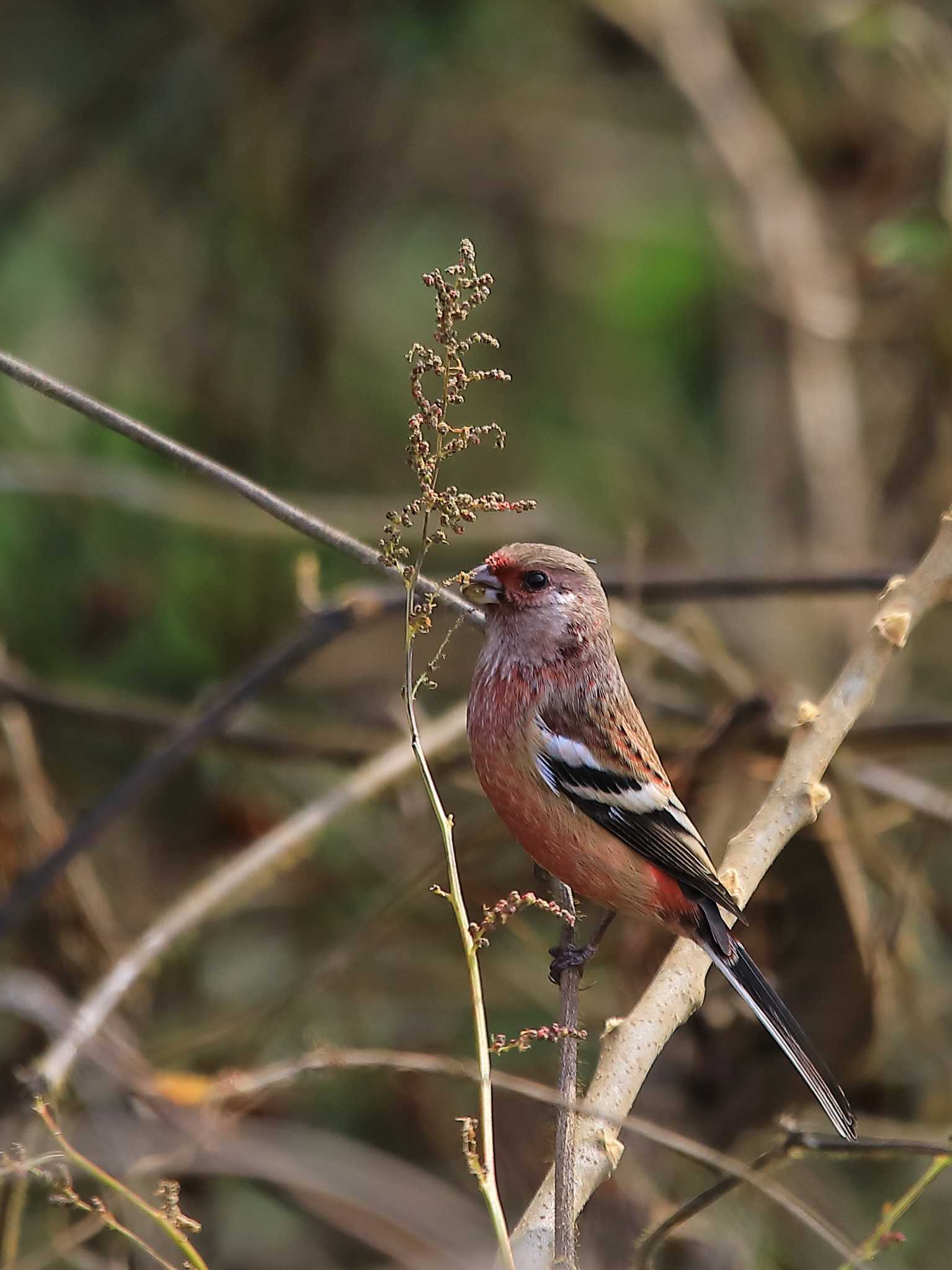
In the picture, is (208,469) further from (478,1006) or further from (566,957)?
(566,957)

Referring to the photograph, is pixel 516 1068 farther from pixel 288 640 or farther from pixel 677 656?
pixel 288 640

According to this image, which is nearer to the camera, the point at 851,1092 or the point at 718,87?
the point at 851,1092

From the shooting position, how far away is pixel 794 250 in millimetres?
8094

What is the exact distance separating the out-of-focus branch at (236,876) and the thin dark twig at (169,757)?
0.34 m

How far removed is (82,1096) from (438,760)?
188 centimetres

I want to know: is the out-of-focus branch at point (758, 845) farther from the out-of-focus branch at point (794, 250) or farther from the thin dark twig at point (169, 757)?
the out-of-focus branch at point (794, 250)

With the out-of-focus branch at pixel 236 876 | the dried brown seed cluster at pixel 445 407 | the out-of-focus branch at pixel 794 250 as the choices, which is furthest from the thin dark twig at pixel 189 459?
the out-of-focus branch at pixel 794 250

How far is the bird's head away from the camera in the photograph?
402 centimetres

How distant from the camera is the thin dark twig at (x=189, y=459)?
118 inches

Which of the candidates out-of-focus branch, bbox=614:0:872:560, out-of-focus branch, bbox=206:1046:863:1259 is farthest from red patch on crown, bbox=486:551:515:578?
out-of-focus branch, bbox=614:0:872:560

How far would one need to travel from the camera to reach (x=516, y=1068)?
18.6 ft

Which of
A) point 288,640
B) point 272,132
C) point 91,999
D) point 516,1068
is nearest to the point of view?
point 91,999

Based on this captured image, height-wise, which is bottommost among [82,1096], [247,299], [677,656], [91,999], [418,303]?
[82,1096]

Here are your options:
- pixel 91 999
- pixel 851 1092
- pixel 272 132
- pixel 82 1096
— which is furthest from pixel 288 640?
pixel 272 132
